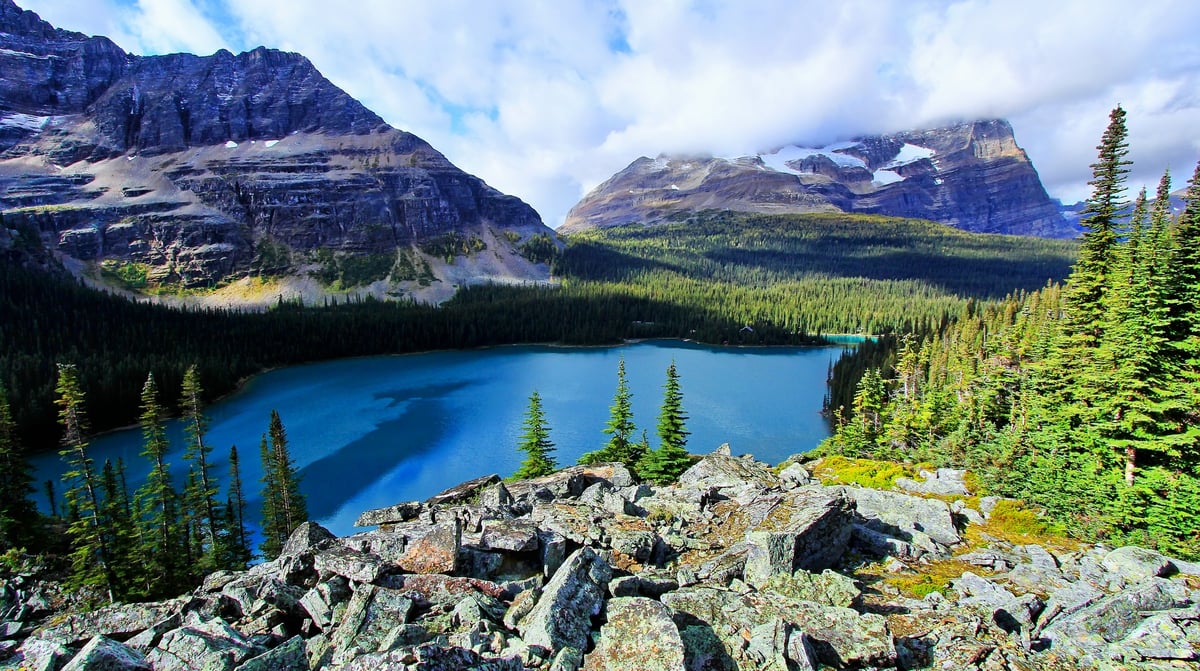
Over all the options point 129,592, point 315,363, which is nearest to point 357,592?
point 129,592

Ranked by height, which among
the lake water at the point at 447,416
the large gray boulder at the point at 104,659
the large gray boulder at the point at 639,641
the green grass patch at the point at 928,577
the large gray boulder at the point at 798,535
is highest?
the large gray boulder at the point at 639,641

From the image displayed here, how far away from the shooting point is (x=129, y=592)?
27.7 m

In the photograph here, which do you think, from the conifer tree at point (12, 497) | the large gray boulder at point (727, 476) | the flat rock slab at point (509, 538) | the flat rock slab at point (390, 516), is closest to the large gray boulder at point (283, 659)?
the flat rock slab at point (509, 538)

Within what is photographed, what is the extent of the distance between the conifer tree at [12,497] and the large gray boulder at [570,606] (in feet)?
131

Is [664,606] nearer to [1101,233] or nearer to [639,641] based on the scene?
[639,641]

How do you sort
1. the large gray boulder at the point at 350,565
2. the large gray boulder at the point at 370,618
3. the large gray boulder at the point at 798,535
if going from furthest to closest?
the large gray boulder at the point at 798,535
the large gray boulder at the point at 350,565
the large gray boulder at the point at 370,618

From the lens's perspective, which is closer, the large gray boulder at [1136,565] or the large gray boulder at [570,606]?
the large gray boulder at [570,606]

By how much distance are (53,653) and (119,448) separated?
246ft

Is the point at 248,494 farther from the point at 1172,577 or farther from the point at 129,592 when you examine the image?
the point at 1172,577

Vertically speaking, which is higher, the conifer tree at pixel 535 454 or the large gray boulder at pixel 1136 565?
the large gray boulder at pixel 1136 565

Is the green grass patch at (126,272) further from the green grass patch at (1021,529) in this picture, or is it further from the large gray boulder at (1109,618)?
the large gray boulder at (1109,618)

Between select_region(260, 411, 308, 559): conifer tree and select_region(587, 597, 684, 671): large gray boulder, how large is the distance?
29.8 meters

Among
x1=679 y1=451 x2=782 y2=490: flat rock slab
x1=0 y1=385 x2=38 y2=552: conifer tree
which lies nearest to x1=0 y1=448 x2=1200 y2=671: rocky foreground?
x1=679 y1=451 x2=782 y2=490: flat rock slab

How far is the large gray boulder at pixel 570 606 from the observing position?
9445mm
